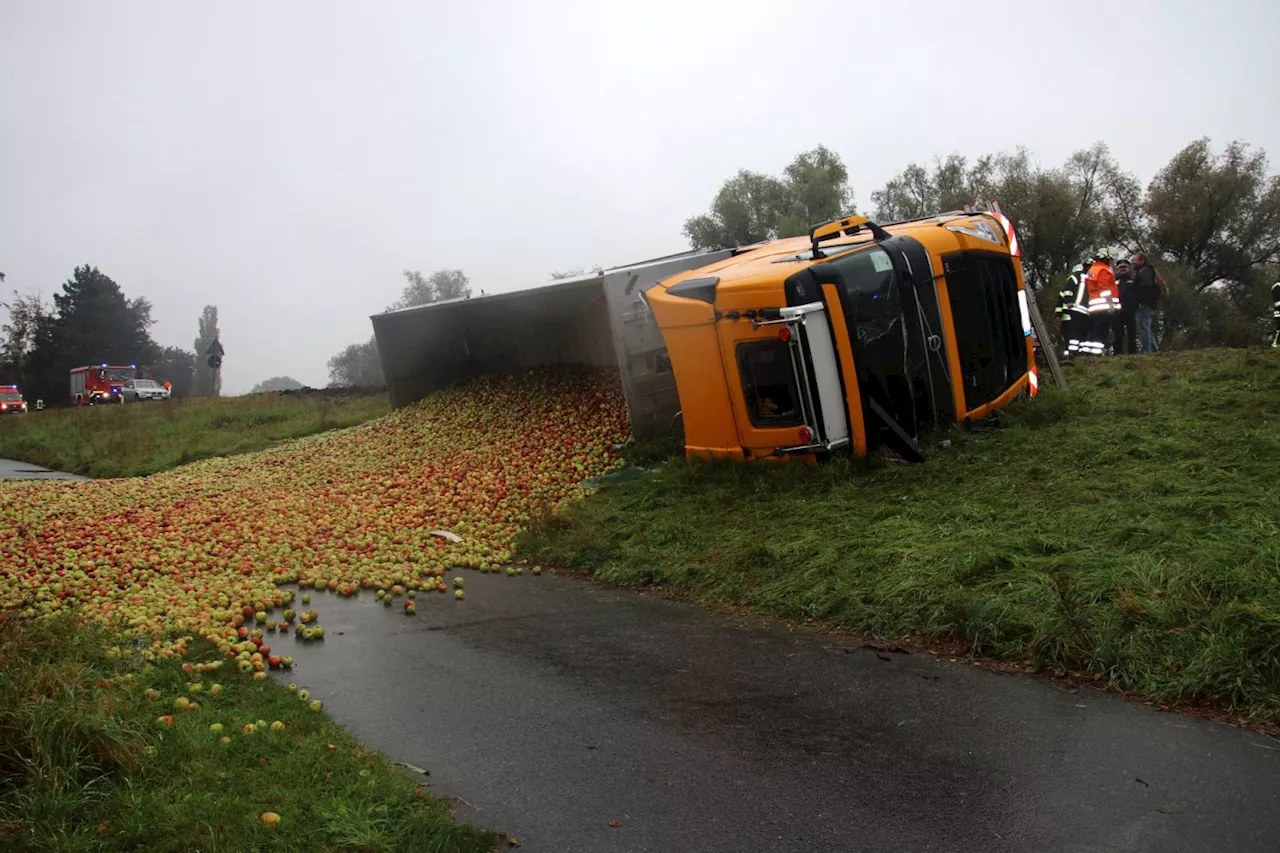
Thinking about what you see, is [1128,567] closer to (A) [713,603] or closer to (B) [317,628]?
(A) [713,603]

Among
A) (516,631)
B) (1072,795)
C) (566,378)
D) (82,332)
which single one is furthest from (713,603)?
(82,332)

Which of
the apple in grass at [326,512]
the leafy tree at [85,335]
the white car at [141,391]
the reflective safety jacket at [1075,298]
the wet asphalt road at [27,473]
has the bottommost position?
the apple in grass at [326,512]

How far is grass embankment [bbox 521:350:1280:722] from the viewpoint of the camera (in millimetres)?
4348

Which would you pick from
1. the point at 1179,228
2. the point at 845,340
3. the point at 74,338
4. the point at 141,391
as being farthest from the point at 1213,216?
the point at 74,338

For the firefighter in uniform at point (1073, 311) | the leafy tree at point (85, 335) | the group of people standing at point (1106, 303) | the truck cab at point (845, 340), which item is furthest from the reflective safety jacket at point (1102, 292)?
the leafy tree at point (85, 335)

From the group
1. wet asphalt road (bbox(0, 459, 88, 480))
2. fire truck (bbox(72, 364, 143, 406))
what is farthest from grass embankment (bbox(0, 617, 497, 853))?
fire truck (bbox(72, 364, 143, 406))

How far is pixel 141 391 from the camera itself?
42.0 meters

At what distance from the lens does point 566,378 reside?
13062mm

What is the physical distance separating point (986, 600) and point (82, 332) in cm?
6497

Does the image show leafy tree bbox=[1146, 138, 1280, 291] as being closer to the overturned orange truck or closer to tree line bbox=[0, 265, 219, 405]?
the overturned orange truck

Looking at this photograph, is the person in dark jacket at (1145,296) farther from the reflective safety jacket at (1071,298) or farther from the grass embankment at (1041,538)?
the grass embankment at (1041,538)

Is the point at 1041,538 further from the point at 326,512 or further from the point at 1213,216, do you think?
the point at 1213,216

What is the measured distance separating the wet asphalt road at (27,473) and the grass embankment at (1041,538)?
1276 cm

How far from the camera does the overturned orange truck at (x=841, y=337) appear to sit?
307 inches
